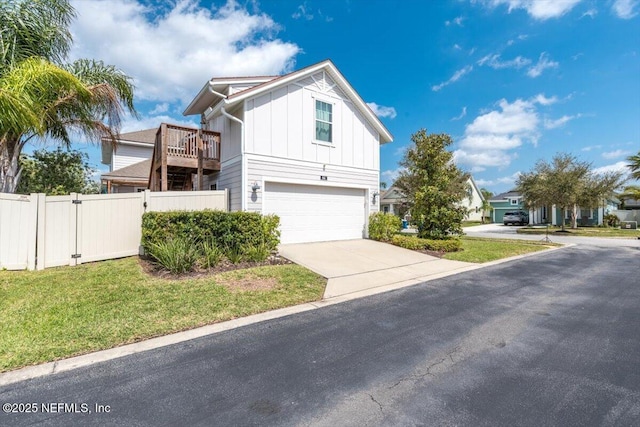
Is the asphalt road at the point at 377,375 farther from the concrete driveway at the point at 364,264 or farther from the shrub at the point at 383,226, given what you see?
the shrub at the point at 383,226

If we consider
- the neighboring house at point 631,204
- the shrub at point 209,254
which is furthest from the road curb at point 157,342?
the neighboring house at point 631,204

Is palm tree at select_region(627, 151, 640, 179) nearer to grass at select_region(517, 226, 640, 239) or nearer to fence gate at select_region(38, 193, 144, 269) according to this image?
grass at select_region(517, 226, 640, 239)

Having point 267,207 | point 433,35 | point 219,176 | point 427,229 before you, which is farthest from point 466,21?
point 219,176

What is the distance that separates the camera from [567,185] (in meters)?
21.1

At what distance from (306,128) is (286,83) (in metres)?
1.76

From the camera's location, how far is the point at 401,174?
26.4m

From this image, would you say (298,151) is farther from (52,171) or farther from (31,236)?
(52,171)

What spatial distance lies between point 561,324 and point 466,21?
1245 cm

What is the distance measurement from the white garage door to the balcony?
8.79ft

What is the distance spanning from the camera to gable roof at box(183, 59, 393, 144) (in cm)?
1019

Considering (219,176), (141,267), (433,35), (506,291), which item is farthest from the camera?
(433,35)

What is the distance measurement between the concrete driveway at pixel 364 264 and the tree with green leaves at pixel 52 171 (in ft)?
43.2

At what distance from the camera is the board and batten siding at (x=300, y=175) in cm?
1020

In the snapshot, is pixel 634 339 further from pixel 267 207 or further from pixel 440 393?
pixel 267 207
